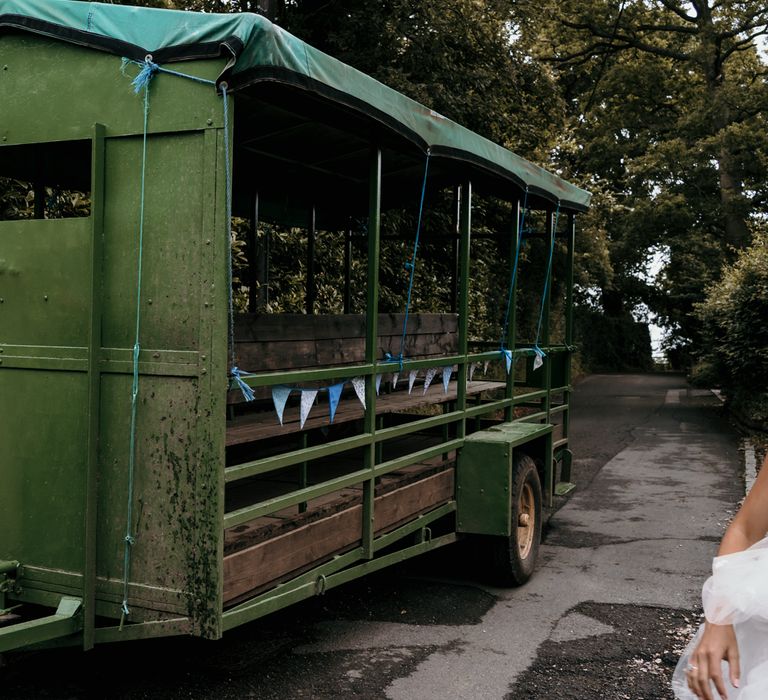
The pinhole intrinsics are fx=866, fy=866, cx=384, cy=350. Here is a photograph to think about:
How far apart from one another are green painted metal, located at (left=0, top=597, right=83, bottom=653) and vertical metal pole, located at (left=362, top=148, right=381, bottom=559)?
151 cm

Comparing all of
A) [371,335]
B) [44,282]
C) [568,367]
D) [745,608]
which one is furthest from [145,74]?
[568,367]

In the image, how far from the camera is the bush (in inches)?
519

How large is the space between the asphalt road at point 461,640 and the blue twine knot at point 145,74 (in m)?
2.65

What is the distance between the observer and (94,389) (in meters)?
3.41

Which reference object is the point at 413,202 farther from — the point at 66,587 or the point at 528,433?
the point at 66,587

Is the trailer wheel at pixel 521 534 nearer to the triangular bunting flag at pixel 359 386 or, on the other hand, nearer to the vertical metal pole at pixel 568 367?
the vertical metal pole at pixel 568 367

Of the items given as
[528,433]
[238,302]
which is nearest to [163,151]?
[528,433]

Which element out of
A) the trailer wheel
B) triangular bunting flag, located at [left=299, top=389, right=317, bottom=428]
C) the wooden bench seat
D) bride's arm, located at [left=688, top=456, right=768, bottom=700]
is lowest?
the trailer wheel

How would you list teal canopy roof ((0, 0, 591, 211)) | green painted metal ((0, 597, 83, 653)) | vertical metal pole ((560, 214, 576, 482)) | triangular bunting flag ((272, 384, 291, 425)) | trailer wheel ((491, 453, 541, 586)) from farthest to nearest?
vertical metal pole ((560, 214, 576, 482)) → trailer wheel ((491, 453, 541, 586)) → triangular bunting flag ((272, 384, 291, 425)) → teal canopy roof ((0, 0, 591, 211)) → green painted metal ((0, 597, 83, 653))

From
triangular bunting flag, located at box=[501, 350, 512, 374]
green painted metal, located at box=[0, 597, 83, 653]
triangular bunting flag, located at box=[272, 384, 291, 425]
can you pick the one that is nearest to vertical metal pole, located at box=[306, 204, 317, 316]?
triangular bunting flag, located at box=[501, 350, 512, 374]

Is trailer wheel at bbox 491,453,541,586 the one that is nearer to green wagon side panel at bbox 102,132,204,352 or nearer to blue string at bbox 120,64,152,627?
blue string at bbox 120,64,152,627

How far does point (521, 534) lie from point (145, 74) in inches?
164

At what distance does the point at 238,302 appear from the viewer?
9031 millimetres

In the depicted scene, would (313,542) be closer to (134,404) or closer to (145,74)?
(134,404)
